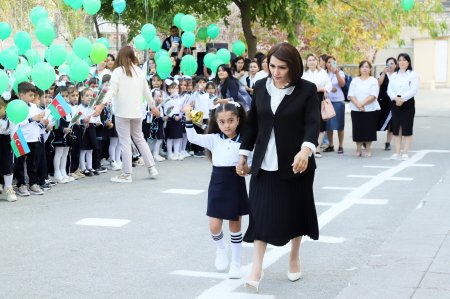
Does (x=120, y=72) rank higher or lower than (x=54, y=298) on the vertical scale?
higher

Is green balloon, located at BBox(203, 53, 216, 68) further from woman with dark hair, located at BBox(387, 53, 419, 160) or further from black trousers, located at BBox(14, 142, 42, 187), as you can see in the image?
black trousers, located at BBox(14, 142, 42, 187)

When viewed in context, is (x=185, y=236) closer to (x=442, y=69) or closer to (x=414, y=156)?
(x=414, y=156)

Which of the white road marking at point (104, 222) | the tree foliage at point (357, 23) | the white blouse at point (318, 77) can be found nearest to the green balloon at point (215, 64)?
the white blouse at point (318, 77)

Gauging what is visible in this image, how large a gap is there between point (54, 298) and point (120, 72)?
661cm

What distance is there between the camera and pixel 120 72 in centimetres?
1223

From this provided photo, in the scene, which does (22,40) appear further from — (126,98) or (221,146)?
(221,146)

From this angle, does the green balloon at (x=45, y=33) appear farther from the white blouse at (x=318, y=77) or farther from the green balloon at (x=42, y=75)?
the white blouse at (x=318, y=77)

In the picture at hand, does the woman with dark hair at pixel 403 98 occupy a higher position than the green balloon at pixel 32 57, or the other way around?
the green balloon at pixel 32 57

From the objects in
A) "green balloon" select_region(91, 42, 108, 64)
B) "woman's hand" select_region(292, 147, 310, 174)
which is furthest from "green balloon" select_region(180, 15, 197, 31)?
"woman's hand" select_region(292, 147, 310, 174)

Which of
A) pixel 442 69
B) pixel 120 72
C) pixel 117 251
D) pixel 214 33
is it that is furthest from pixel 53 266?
pixel 442 69

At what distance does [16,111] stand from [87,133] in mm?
2865

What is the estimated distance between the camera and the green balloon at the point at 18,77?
433 inches

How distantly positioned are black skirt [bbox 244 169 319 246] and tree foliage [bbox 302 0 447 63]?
68.0ft

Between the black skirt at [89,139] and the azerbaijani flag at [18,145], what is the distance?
221 cm
